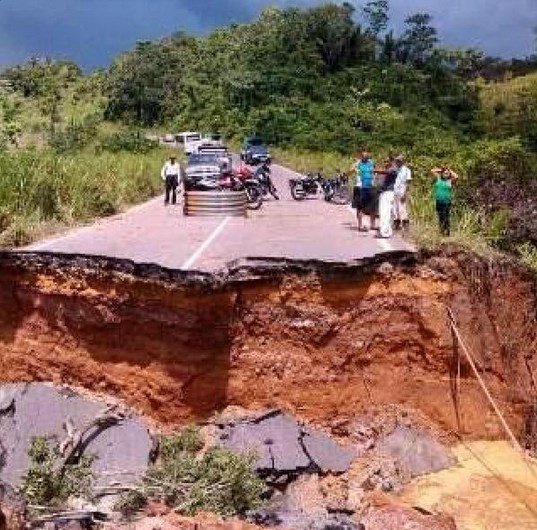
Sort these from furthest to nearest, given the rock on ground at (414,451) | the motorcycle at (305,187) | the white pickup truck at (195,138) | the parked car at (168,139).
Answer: the parked car at (168,139) < the white pickup truck at (195,138) < the motorcycle at (305,187) < the rock on ground at (414,451)

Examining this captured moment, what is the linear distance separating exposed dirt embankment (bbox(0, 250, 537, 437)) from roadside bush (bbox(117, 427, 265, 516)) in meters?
1.66

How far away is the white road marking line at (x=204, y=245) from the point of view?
13.5 m

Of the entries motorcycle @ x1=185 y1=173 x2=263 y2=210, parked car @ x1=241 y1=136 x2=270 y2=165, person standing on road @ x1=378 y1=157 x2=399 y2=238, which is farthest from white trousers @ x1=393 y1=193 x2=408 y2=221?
parked car @ x1=241 y1=136 x2=270 y2=165

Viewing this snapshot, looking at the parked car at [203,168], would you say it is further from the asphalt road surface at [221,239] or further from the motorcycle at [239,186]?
the asphalt road surface at [221,239]

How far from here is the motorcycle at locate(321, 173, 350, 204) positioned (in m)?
27.0

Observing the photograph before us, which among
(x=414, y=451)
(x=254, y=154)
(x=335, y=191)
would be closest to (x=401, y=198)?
(x=414, y=451)

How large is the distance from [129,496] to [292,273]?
3.88 meters

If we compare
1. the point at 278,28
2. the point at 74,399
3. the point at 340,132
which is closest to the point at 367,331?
the point at 74,399

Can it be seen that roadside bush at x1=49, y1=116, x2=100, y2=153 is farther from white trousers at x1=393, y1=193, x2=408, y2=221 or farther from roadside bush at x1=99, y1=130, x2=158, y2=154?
white trousers at x1=393, y1=193, x2=408, y2=221

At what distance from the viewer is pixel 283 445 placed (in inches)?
487

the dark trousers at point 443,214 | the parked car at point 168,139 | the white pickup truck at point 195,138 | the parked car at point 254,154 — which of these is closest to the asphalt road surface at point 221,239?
the dark trousers at point 443,214

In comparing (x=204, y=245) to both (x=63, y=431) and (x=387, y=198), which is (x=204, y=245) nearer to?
(x=387, y=198)

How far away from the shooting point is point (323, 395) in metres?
13.2

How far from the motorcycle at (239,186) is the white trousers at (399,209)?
26.1 feet
